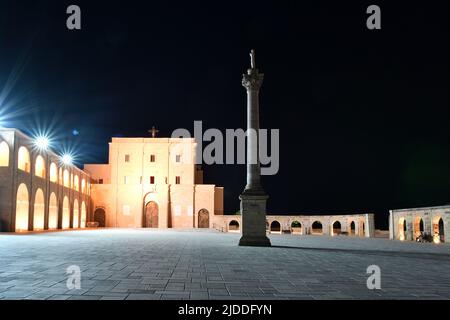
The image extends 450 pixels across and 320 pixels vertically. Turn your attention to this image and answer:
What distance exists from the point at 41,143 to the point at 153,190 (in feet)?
66.7

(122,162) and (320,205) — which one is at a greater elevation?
(122,162)

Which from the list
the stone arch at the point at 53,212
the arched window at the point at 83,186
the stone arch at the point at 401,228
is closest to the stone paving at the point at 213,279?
the stone arch at the point at 401,228

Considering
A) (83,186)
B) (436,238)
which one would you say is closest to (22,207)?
(83,186)

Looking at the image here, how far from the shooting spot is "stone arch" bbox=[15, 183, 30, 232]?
30072 millimetres

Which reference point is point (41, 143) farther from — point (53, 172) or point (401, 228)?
point (401, 228)

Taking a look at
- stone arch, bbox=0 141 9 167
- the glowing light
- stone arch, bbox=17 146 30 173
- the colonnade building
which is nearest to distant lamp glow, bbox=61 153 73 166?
the colonnade building

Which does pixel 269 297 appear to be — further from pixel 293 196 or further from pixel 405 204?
pixel 405 204

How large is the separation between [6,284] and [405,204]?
86274mm

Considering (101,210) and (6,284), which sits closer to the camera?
(6,284)

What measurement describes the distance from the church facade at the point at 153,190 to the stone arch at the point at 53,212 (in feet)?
43.6

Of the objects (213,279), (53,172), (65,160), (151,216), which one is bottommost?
(151,216)

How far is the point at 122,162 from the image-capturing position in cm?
5325

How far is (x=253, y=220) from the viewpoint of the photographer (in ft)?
57.9
